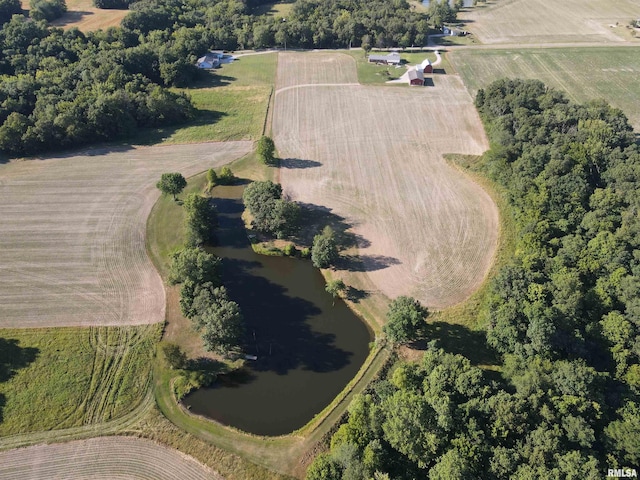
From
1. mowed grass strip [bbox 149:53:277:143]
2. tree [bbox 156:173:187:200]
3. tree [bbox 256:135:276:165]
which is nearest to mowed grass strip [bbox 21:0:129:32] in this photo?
mowed grass strip [bbox 149:53:277:143]

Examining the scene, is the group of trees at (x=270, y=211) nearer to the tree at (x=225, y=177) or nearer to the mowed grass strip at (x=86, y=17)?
the tree at (x=225, y=177)

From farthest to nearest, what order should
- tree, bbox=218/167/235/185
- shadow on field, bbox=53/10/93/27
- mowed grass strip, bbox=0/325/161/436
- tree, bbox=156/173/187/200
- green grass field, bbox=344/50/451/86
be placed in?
shadow on field, bbox=53/10/93/27 → green grass field, bbox=344/50/451/86 → tree, bbox=218/167/235/185 → tree, bbox=156/173/187/200 → mowed grass strip, bbox=0/325/161/436

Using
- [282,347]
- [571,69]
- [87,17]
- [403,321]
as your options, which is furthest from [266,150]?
[87,17]

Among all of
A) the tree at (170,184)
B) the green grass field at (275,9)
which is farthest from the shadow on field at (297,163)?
the green grass field at (275,9)

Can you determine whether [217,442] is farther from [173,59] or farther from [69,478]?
[173,59]

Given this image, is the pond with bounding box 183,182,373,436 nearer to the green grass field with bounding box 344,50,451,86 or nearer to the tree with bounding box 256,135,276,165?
the tree with bounding box 256,135,276,165

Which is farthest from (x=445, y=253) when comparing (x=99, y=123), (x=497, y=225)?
(x=99, y=123)

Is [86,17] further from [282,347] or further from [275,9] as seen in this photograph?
[282,347]
